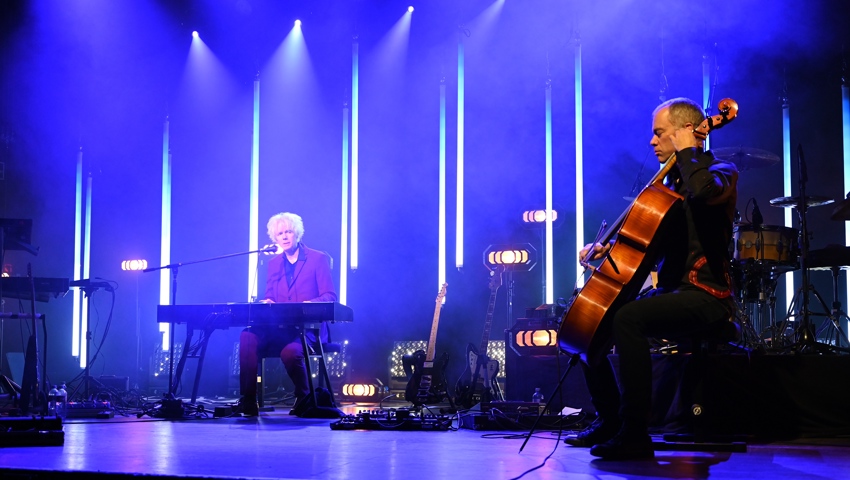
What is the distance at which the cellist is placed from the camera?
10.0 ft

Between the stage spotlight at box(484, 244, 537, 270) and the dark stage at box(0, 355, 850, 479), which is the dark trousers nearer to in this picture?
the dark stage at box(0, 355, 850, 479)

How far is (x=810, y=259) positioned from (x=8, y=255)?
27.3 feet

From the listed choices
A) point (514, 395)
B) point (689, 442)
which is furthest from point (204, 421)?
point (689, 442)

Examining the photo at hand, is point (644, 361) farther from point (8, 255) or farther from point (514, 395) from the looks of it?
point (8, 255)

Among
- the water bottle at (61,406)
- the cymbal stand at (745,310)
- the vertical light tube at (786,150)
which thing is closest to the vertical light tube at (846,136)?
the vertical light tube at (786,150)

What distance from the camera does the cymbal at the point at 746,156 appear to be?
6.18 m

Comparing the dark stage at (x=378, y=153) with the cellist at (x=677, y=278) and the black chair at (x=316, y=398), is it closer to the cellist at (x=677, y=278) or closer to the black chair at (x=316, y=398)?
the black chair at (x=316, y=398)

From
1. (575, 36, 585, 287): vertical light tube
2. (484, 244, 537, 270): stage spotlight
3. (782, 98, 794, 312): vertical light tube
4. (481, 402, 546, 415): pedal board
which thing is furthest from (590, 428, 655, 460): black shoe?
(782, 98, 794, 312): vertical light tube

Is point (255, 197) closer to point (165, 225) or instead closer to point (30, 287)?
point (165, 225)

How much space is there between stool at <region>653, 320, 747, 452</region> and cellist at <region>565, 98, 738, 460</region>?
0.41ft

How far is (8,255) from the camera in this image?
8.95 meters

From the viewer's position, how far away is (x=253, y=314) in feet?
18.2

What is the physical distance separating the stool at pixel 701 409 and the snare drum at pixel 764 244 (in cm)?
258

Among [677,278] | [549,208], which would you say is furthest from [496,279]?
[677,278]
